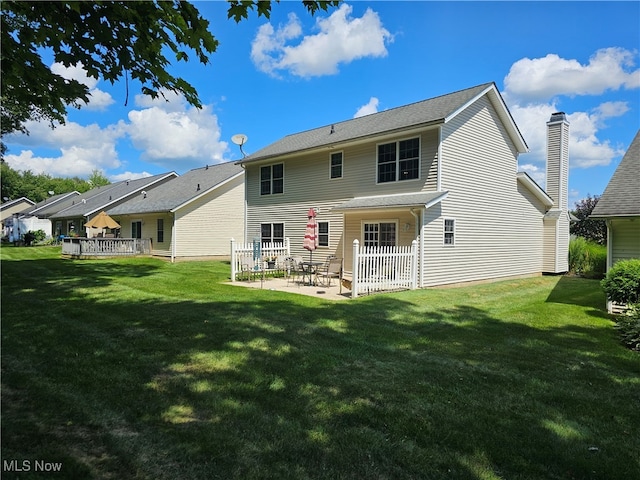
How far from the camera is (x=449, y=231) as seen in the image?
1383cm

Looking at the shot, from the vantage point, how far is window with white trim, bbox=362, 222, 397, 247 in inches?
561

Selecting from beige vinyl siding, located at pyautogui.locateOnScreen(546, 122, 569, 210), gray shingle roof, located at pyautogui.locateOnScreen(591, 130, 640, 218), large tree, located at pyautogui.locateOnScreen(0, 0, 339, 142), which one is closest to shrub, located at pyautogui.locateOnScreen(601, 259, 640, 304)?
gray shingle roof, located at pyautogui.locateOnScreen(591, 130, 640, 218)

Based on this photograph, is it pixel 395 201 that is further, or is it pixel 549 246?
pixel 549 246

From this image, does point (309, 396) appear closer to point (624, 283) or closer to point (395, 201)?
point (624, 283)

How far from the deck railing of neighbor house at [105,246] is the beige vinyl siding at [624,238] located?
25033mm

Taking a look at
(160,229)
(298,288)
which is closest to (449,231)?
(298,288)

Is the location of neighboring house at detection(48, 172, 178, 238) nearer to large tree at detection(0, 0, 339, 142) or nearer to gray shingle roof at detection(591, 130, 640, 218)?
large tree at detection(0, 0, 339, 142)

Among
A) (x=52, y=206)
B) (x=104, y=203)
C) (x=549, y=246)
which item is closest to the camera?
(x=549, y=246)

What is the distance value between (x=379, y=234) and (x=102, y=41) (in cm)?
1202

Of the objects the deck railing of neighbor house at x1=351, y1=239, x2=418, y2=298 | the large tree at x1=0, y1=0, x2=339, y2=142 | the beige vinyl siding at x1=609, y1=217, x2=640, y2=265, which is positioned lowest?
the deck railing of neighbor house at x1=351, y1=239, x2=418, y2=298

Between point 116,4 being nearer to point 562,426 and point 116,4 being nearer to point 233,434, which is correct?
point 233,434

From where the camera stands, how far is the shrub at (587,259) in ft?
59.4

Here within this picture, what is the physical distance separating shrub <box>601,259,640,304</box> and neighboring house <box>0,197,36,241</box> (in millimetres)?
56447

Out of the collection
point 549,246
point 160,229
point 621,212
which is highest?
point 621,212
